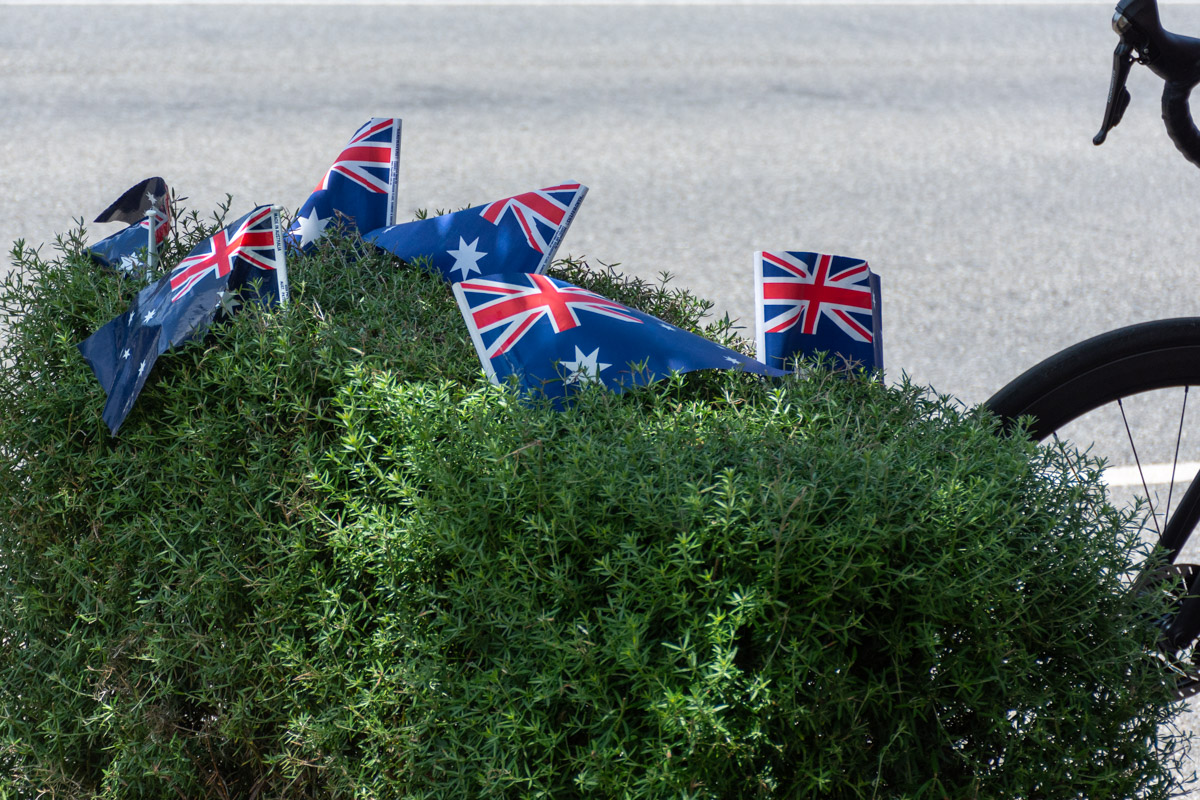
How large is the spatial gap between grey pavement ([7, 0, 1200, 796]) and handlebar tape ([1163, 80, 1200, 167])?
272 centimetres

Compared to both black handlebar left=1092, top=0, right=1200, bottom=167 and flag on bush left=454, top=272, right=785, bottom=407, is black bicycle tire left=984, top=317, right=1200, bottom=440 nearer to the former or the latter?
black handlebar left=1092, top=0, right=1200, bottom=167

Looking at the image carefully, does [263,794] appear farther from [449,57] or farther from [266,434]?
[449,57]

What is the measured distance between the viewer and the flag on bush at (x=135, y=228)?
249cm

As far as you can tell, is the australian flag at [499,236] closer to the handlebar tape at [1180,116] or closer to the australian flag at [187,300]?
the australian flag at [187,300]

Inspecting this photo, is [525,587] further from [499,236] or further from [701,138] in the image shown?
[701,138]

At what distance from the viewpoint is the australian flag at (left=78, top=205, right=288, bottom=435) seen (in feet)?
6.84

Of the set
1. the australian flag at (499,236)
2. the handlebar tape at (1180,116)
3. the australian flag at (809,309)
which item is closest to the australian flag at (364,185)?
the australian flag at (499,236)

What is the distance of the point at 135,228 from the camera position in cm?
253

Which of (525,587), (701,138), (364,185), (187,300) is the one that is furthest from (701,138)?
(525,587)

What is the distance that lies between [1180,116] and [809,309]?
39.9 inches

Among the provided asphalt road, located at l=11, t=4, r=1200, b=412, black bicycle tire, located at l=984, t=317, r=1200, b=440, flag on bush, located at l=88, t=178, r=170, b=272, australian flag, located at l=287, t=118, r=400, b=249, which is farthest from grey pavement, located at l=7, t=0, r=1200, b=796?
flag on bush, located at l=88, t=178, r=170, b=272

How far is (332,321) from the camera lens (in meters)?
2.14

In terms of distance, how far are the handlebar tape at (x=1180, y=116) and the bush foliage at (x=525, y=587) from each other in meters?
1.00

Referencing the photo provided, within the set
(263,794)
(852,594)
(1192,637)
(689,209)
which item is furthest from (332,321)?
(689,209)
